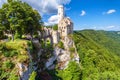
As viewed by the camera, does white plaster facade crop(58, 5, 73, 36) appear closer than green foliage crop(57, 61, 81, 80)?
No

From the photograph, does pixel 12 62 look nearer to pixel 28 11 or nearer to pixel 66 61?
pixel 28 11

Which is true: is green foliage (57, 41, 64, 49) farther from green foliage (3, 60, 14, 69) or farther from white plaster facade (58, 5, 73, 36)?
green foliage (3, 60, 14, 69)

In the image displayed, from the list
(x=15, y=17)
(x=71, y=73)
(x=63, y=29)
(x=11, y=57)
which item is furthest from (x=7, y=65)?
(x=63, y=29)

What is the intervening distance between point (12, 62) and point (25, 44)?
31.6ft

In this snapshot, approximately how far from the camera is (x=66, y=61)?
72188 millimetres

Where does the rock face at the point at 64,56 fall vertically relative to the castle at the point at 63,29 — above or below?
below

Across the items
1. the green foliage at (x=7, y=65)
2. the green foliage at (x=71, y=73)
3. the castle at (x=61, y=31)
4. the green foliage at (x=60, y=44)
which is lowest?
the green foliage at (x=71, y=73)

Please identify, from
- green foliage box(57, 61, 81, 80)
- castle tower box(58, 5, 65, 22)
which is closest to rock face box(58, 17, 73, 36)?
castle tower box(58, 5, 65, 22)

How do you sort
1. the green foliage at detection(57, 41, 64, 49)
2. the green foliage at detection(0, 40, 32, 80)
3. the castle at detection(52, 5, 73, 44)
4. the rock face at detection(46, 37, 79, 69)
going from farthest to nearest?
the castle at detection(52, 5, 73, 44)
the green foliage at detection(57, 41, 64, 49)
the rock face at detection(46, 37, 79, 69)
the green foliage at detection(0, 40, 32, 80)

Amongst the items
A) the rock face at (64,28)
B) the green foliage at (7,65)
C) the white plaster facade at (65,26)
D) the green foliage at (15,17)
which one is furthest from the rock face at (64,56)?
the green foliage at (7,65)

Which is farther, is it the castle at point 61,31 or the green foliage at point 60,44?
A: the castle at point 61,31

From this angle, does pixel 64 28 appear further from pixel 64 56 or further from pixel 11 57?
pixel 11 57

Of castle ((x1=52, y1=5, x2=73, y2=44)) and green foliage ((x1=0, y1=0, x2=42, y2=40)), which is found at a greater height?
green foliage ((x1=0, y1=0, x2=42, y2=40))

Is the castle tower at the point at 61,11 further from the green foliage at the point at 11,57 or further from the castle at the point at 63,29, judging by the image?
the green foliage at the point at 11,57
